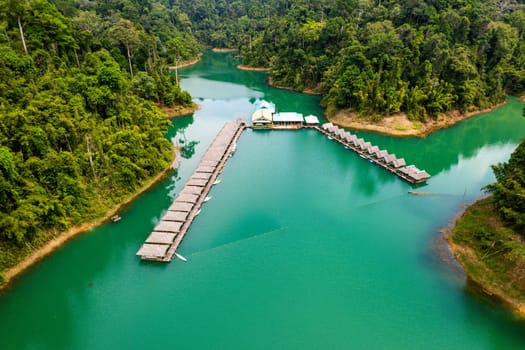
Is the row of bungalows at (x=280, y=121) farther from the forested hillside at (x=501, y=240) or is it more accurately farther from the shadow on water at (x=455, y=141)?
the forested hillside at (x=501, y=240)

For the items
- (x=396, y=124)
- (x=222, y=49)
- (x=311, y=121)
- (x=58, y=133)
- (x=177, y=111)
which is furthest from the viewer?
(x=222, y=49)

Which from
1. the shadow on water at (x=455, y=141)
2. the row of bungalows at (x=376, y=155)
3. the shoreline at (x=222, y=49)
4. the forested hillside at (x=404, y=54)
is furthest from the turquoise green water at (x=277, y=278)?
the shoreline at (x=222, y=49)

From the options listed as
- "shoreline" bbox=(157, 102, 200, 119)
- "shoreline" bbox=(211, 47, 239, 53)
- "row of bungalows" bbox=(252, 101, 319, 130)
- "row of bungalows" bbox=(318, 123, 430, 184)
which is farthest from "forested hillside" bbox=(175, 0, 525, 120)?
"shoreline" bbox=(211, 47, 239, 53)

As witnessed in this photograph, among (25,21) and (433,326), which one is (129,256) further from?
(25,21)

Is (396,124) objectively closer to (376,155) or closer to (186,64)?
(376,155)

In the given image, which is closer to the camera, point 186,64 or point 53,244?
point 53,244

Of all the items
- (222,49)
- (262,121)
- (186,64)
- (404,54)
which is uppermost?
(404,54)

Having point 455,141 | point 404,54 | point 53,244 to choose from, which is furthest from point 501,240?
point 404,54

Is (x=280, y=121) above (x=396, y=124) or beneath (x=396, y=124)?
beneath
